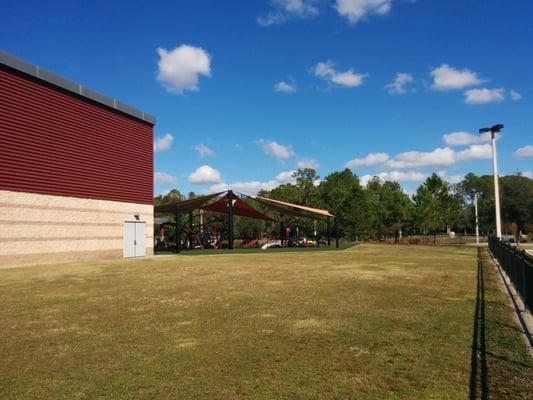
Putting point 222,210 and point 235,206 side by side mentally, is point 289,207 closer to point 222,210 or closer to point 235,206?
point 235,206

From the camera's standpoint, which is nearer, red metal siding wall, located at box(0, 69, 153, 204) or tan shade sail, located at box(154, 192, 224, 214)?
red metal siding wall, located at box(0, 69, 153, 204)

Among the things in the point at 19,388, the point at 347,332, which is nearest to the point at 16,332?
the point at 19,388

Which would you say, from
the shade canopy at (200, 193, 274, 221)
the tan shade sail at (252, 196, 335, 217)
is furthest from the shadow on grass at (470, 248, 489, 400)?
the shade canopy at (200, 193, 274, 221)

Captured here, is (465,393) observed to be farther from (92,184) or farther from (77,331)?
(92,184)

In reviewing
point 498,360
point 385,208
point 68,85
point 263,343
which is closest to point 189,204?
point 68,85

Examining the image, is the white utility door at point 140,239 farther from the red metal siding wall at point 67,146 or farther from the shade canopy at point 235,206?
the shade canopy at point 235,206

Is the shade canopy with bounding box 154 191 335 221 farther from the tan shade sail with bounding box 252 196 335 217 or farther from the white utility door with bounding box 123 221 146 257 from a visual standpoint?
the white utility door with bounding box 123 221 146 257

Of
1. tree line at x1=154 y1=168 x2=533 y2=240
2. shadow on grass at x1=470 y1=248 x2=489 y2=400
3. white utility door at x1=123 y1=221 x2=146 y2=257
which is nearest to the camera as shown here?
shadow on grass at x1=470 y1=248 x2=489 y2=400

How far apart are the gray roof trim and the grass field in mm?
13058

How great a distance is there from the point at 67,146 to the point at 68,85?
326cm

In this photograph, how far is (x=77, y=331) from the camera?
7.74 meters

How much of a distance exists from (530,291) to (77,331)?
322 inches

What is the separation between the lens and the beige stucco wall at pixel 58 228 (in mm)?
20656

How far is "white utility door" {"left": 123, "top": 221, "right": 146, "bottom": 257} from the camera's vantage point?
93.1 ft
